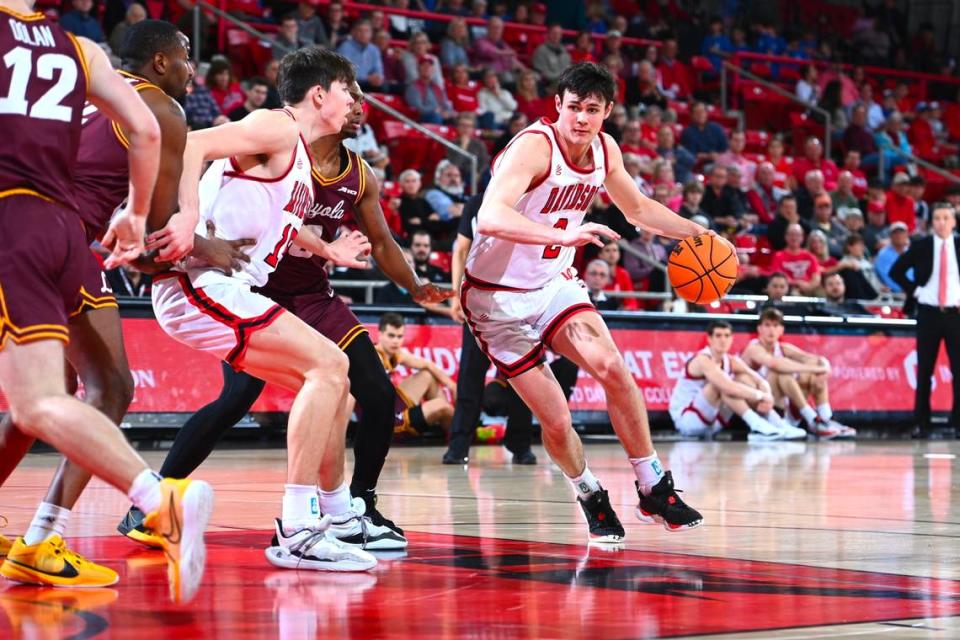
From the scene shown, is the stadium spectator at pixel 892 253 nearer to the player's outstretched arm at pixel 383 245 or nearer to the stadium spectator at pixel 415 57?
the stadium spectator at pixel 415 57

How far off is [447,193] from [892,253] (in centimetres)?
625

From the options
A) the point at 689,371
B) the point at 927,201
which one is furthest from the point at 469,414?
the point at 927,201

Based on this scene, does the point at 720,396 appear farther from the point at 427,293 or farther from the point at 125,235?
the point at 125,235

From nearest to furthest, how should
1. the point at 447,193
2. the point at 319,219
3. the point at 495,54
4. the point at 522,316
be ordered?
1. the point at 319,219
2. the point at 522,316
3. the point at 447,193
4. the point at 495,54

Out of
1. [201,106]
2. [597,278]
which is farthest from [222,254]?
[201,106]

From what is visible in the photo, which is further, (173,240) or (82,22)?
(82,22)

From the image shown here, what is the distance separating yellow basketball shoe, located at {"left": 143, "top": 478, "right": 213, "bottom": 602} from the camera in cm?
397

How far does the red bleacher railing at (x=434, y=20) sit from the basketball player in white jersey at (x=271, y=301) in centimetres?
1222

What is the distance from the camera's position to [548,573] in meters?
5.23

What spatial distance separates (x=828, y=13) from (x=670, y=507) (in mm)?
24184

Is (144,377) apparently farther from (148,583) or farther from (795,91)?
(795,91)

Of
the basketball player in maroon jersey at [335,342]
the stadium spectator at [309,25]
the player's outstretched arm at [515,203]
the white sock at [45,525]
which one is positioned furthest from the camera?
the stadium spectator at [309,25]

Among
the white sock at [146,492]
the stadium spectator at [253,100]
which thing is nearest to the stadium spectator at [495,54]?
the stadium spectator at [253,100]

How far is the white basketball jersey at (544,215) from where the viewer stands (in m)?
6.51
